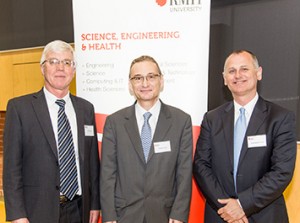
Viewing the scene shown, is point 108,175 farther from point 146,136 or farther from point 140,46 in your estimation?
point 140,46

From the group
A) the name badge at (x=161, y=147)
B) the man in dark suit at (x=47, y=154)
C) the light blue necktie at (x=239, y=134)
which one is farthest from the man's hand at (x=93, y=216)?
the light blue necktie at (x=239, y=134)

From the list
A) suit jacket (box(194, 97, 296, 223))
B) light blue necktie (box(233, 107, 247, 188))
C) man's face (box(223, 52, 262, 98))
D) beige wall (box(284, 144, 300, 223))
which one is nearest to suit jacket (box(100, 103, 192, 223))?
suit jacket (box(194, 97, 296, 223))

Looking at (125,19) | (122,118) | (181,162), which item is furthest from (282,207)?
(125,19)

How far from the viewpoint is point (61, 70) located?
212cm

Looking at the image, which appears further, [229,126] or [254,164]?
[229,126]

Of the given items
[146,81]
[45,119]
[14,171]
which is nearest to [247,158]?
[146,81]

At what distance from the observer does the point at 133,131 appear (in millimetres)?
2102

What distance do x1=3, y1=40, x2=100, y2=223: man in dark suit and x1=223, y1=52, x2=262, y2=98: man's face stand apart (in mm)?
1025

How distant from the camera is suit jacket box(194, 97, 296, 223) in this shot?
196 centimetres

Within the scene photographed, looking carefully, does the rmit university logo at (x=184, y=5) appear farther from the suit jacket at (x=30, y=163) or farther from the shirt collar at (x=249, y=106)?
the suit jacket at (x=30, y=163)

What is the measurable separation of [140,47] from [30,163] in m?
1.27

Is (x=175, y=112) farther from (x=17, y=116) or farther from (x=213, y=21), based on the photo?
(x=213, y=21)

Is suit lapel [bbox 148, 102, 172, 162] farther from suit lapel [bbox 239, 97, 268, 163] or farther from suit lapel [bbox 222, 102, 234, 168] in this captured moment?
suit lapel [bbox 239, 97, 268, 163]

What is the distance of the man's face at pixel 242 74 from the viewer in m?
2.06
